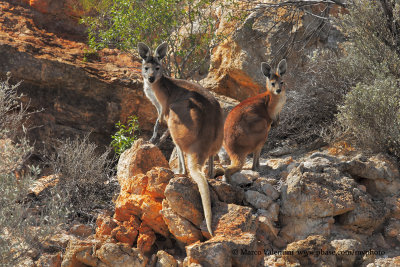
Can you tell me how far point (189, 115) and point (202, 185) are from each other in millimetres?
1145

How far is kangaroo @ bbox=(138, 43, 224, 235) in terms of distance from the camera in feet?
19.6

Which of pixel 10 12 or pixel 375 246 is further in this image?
pixel 10 12

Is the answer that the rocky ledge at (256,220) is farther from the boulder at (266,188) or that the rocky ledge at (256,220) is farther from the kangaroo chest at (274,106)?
the kangaroo chest at (274,106)

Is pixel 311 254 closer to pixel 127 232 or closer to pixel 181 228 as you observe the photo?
pixel 181 228

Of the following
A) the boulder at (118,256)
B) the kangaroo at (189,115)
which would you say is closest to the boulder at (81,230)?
the boulder at (118,256)

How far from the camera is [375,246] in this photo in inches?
226

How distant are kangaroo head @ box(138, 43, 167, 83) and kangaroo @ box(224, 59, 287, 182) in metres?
1.27

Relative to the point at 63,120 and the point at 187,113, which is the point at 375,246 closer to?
the point at 187,113

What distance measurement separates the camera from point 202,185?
5383mm

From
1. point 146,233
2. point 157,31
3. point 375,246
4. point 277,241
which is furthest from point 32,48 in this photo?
point 375,246

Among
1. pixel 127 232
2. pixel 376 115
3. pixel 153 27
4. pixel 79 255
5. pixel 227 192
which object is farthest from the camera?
pixel 153 27

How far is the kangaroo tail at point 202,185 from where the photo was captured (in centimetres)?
514

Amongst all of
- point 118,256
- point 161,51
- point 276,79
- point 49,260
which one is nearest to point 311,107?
point 276,79

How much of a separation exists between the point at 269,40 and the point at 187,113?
4.05 m
